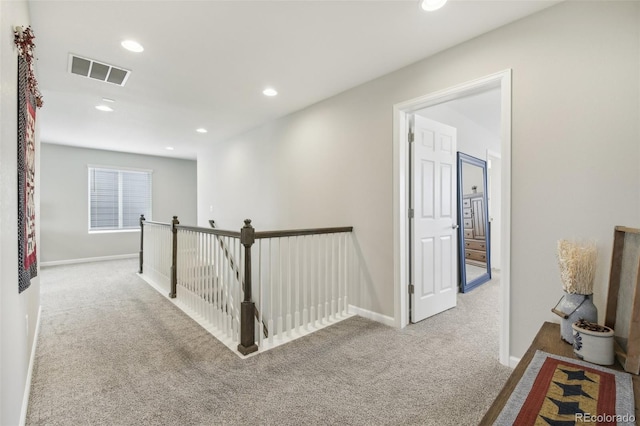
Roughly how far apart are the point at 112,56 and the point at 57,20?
1.61ft

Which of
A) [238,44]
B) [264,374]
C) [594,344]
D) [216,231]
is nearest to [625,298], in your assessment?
[594,344]

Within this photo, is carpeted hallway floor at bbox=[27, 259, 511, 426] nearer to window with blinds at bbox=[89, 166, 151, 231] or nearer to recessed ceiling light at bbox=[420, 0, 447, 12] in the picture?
recessed ceiling light at bbox=[420, 0, 447, 12]

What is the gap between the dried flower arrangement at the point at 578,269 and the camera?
153 cm

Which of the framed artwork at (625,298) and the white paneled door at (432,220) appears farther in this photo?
the white paneled door at (432,220)

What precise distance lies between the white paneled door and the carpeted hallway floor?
0.24m

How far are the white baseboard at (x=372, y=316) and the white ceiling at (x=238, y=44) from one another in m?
2.39

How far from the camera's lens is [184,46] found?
239 centimetres

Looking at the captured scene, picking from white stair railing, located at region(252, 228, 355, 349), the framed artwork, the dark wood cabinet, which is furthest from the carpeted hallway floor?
the dark wood cabinet

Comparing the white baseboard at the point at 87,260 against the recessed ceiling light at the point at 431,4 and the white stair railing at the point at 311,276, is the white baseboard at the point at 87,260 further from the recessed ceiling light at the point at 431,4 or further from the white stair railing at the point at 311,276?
the recessed ceiling light at the point at 431,4

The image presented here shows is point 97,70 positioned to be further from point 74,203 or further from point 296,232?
point 74,203

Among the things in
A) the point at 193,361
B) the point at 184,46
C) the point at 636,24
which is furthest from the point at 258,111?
the point at 636,24

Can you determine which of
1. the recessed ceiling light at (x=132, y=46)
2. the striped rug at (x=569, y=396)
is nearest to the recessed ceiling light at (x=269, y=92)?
the recessed ceiling light at (x=132, y=46)

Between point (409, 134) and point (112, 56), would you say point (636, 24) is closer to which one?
point (409, 134)

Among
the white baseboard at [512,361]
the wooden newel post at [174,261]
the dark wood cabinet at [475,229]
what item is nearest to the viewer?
the white baseboard at [512,361]
